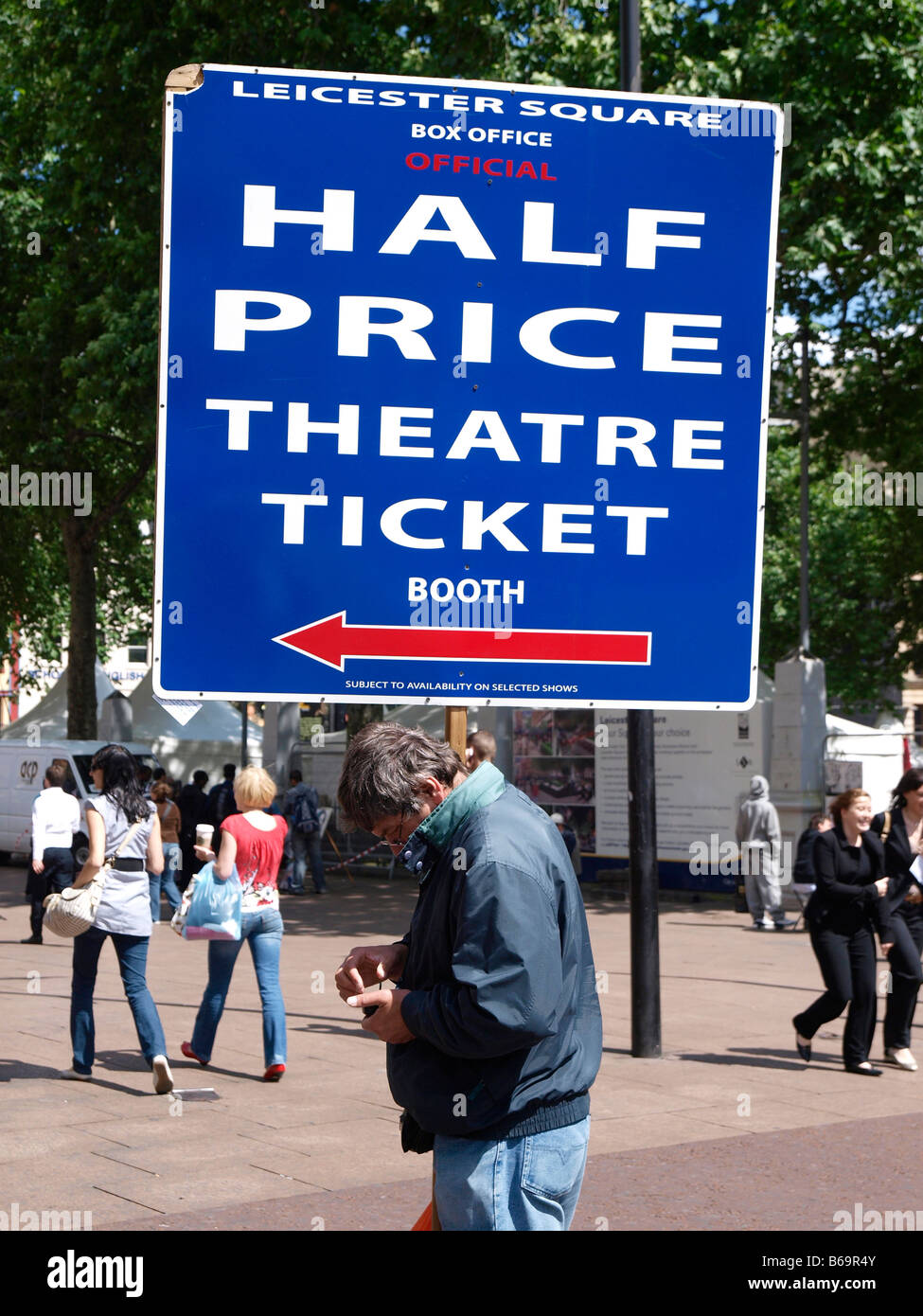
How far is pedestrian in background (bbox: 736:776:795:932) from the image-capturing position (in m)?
17.9

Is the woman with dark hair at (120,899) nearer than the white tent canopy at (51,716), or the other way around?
the woman with dark hair at (120,899)

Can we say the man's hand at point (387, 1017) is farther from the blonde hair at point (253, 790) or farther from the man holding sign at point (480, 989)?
the blonde hair at point (253, 790)

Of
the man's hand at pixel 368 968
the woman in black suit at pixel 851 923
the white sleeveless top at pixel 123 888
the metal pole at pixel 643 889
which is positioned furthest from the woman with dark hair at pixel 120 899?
the man's hand at pixel 368 968

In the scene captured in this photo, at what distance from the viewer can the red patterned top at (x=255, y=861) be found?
28.6 feet

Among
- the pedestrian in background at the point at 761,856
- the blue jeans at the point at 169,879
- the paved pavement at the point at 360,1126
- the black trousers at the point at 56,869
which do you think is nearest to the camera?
the paved pavement at the point at 360,1126

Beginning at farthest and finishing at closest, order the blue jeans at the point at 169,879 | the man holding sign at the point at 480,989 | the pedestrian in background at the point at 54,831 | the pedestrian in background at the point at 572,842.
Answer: the pedestrian in background at the point at 572,842, the blue jeans at the point at 169,879, the pedestrian in background at the point at 54,831, the man holding sign at the point at 480,989

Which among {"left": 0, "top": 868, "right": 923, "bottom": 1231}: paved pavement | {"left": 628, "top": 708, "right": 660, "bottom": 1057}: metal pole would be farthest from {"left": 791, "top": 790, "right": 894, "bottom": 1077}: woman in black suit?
{"left": 628, "top": 708, "right": 660, "bottom": 1057}: metal pole

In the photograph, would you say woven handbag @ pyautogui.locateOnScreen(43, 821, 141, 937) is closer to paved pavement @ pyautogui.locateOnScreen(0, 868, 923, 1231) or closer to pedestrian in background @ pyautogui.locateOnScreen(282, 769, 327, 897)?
paved pavement @ pyautogui.locateOnScreen(0, 868, 923, 1231)

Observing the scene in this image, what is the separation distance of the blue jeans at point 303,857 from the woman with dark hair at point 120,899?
1346cm

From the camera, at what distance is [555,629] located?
227 inches

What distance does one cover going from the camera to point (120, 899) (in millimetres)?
8430

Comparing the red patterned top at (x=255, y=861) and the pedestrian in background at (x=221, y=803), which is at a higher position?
the red patterned top at (x=255, y=861)

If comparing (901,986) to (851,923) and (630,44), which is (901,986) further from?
(630,44)
